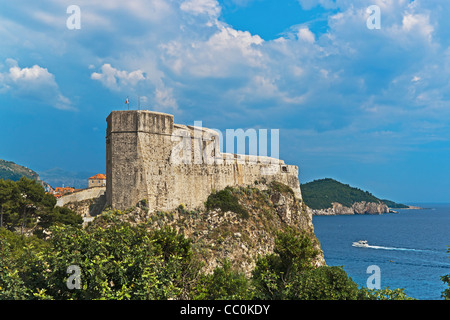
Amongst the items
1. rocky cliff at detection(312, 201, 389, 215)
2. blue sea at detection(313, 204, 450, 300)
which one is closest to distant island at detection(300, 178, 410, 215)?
rocky cliff at detection(312, 201, 389, 215)

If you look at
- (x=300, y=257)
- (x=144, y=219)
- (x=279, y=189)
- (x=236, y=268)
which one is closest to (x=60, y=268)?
(x=300, y=257)

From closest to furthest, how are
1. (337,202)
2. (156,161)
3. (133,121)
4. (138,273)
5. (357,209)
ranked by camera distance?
(138,273), (133,121), (156,161), (337,202), (357,209)

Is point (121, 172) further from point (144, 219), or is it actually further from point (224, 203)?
point (224, 203)

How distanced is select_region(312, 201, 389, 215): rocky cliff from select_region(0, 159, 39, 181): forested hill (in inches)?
5863

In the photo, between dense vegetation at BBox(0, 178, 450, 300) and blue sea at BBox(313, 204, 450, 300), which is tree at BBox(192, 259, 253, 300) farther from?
blue sea at BBox(313, 204, 450, 300)

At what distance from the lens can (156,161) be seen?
29.2 meters

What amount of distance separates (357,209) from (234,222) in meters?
172

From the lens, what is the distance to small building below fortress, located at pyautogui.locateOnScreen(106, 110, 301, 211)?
91.8ft

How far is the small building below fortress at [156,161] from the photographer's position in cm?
2797

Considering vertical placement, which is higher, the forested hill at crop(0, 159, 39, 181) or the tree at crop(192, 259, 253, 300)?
the forested hill at crop(0, 159, 39, 181)

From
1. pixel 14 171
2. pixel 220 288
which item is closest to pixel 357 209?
pixel 14 171

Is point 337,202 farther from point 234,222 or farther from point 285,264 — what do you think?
point 285,264

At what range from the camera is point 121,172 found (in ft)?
91.9
